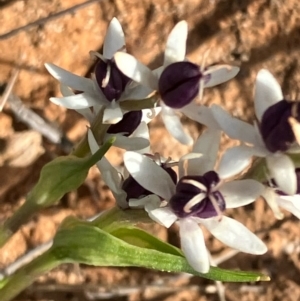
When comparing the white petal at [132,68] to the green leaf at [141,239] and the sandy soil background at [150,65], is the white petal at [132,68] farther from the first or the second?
the sandy soil background at [150,65]

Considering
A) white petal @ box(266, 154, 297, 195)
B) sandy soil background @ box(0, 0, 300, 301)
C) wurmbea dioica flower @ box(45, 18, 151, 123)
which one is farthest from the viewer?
sandy soil background @ box(0, 0, 300, 301)

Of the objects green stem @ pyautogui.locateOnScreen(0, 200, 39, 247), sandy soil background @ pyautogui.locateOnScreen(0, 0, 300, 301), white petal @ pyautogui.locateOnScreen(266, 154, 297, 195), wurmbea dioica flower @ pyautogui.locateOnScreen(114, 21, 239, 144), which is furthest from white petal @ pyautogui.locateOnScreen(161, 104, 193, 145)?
sandy soil background @ pyautogui.locateOnScreen(0, 0, 300, 301)

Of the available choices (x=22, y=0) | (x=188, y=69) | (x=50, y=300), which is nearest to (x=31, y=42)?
(x=22, y=0)

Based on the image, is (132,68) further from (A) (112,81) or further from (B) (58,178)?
(B) (58,178)

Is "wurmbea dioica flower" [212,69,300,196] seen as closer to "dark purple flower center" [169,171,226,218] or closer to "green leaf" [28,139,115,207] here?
"dark purple flower center" [169,171,226,218]

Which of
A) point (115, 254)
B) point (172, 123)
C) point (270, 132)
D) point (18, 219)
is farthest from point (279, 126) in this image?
point (18, 219)

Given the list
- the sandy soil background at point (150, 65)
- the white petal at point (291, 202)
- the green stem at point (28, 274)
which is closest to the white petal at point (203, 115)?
the white petal at point (291, 202)
